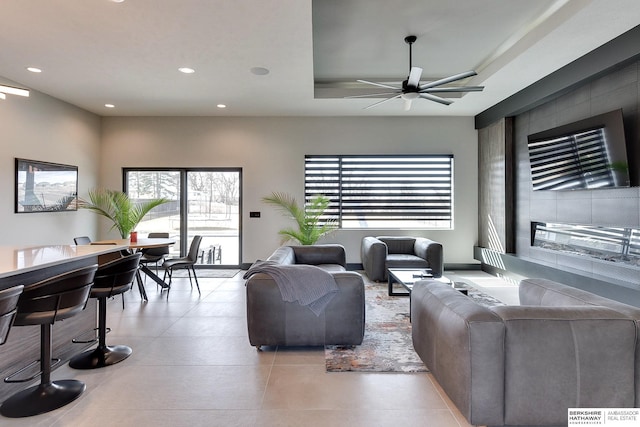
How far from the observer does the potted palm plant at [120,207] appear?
6008 mm

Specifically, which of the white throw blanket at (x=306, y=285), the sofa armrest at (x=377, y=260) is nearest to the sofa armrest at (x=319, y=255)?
the sofa armrest at (x=377, y=260)

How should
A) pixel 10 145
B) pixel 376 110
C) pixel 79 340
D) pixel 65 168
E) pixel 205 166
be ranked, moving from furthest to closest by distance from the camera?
1. pixel 205 166
2. pixel 376 110
3. pixel 65 168
4. pixel 10 145
5. pixel 79 340

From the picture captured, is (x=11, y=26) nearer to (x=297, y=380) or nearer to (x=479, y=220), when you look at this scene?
(x=297, y=380)

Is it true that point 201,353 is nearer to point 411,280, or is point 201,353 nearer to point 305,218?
point 411,280

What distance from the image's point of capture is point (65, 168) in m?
5.80

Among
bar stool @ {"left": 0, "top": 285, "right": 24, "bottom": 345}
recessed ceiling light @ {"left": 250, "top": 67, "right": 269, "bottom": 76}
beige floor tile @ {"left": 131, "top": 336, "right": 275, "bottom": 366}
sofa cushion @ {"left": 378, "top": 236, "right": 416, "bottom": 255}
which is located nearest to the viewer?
bar stool @ {"left": 0, "top": 285, "right": 24, "bottom": 345}

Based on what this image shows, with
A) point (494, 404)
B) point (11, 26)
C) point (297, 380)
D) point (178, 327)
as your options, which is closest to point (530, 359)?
point (494, 404)

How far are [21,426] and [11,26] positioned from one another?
361cm

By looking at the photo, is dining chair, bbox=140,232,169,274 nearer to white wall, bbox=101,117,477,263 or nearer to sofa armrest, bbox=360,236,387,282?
white wall, bbox=101,117,477,263

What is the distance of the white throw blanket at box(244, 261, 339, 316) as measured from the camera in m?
2.87

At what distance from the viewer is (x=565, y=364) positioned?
71.6 inches

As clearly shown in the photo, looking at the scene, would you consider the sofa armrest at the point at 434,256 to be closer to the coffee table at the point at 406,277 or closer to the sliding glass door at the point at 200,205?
the coffee table at the point at 406,277

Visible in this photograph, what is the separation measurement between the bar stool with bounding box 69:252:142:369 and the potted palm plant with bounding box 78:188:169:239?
11.4ft

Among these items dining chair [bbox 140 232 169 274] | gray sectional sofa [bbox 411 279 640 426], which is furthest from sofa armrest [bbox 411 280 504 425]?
dining chair [bbox 140 232 169 274]
